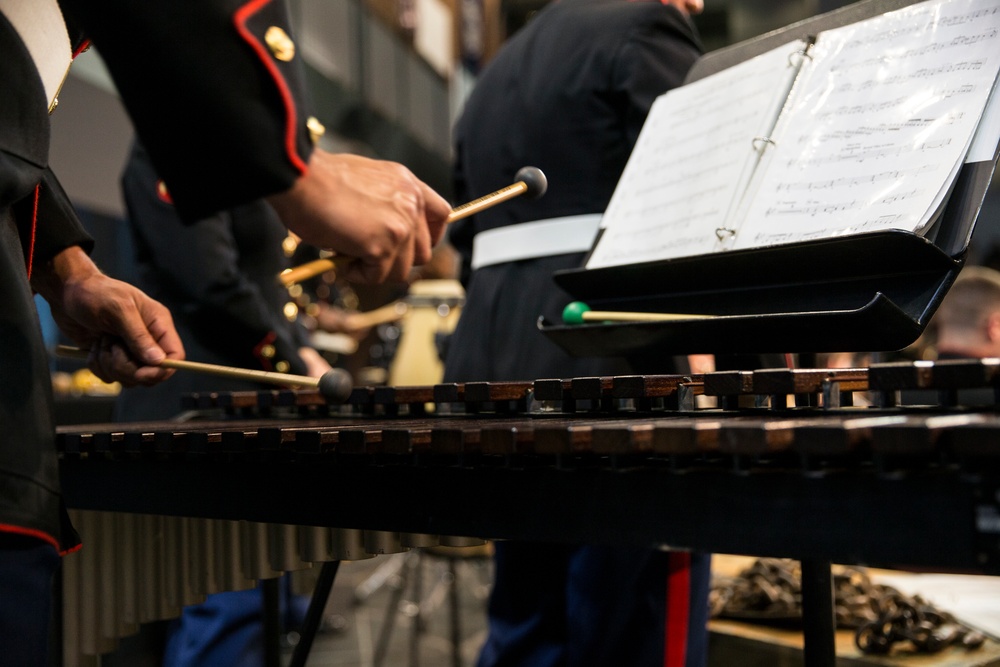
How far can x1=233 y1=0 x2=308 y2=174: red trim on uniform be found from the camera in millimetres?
794

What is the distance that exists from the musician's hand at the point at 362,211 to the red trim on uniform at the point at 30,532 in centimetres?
34

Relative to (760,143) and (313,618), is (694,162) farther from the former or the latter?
(313,618)

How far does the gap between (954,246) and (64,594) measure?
114cm

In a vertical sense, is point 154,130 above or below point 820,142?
below

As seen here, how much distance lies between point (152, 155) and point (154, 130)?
0.08ft

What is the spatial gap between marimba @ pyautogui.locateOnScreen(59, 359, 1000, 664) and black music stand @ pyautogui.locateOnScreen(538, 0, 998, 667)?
3.8 inches

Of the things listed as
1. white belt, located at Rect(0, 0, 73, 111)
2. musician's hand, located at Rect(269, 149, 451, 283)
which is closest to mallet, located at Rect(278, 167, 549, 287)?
musician's hand, located at Rect(269, 149, 451, 283)

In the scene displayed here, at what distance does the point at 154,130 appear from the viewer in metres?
0.80

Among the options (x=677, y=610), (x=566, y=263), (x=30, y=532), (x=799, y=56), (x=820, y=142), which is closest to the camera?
(x=30, y=532)

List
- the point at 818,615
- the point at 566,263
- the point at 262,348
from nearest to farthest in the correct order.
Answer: the point at 818,615 < the point at 566,263 < the point at 262,348

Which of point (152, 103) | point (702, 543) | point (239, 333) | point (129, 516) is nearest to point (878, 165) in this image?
point (702, 543)

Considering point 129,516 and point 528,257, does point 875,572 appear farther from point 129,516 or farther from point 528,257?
point 129,516

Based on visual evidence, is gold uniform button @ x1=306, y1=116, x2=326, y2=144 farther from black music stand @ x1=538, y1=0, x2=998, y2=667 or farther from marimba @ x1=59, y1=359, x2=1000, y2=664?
black music stand @ x1=538, y1=0, x2=998, y2=667

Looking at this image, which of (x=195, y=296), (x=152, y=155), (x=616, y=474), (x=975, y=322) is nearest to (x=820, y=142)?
(x=616, y=474)
